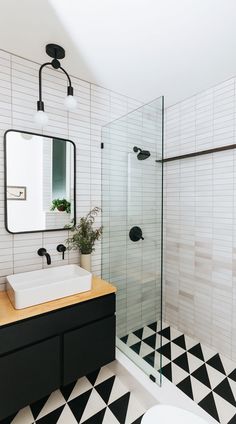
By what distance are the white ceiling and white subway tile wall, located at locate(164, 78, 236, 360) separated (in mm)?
346

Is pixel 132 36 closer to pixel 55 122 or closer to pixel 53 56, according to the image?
pixel 53 56

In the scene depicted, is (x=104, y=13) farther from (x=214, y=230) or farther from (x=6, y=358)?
(x=6, y=358)

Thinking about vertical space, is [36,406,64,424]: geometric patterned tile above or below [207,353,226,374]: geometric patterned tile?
below

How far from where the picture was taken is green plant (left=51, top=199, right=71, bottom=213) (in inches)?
72.3

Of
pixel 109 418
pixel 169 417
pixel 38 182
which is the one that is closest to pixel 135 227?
pixel 38 182

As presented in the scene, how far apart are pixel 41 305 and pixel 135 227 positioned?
2.91ft

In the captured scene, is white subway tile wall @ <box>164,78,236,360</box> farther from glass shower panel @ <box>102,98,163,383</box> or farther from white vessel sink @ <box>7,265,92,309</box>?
white vessel sink @ <box>7,265,92,309</box>

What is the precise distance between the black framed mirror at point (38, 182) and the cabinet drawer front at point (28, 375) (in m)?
0.79

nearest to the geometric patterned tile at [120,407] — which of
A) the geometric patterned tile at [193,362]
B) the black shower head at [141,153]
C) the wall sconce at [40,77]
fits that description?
the geometric patterned tile at [193,362]

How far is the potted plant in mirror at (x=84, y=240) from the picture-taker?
189 centimetres

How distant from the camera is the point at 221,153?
6.42ft

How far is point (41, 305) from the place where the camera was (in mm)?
1361

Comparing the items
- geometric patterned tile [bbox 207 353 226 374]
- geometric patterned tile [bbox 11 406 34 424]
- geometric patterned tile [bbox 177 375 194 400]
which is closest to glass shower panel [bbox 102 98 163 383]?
geometric patterned tile [bbox 177 375 194 400]

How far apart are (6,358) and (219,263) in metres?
1.73
